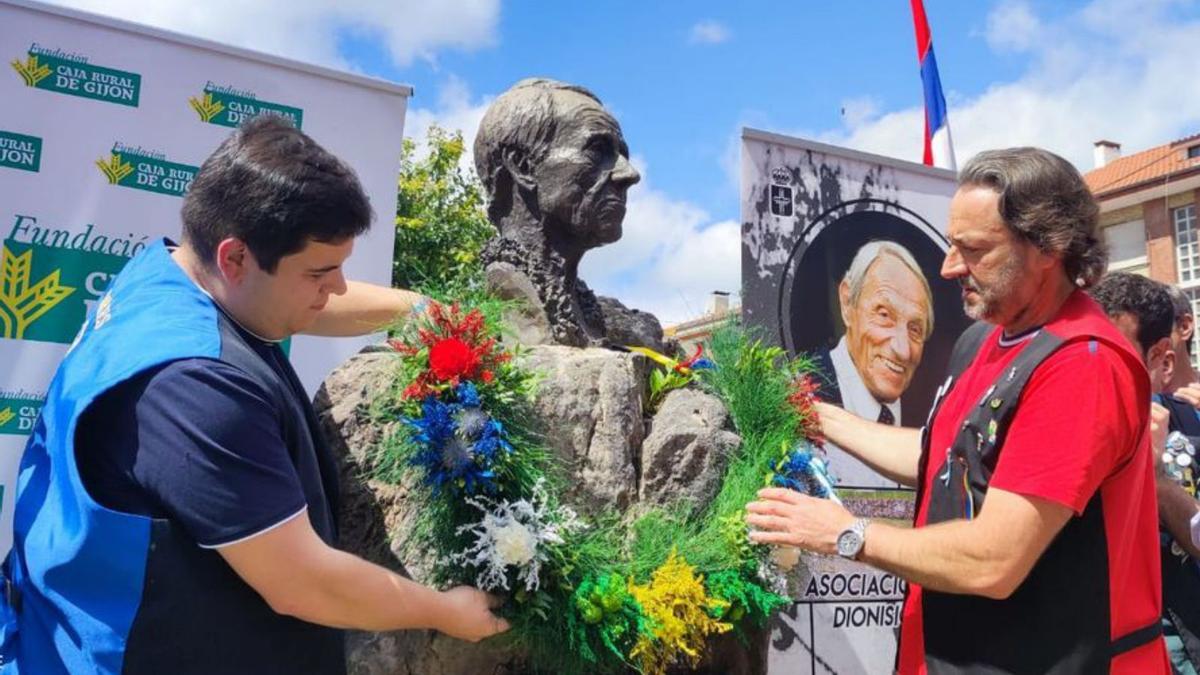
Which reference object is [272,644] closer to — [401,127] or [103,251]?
[103,251]

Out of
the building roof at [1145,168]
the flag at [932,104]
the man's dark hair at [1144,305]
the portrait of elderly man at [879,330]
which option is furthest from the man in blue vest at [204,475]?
the building roof at [1145,168]

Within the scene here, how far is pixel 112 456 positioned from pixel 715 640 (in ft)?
5.03

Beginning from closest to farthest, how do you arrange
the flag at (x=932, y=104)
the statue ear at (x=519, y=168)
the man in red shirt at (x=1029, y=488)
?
1. the man in red shirt at (x=1029, y=488)
2. the statue ear at (x=519, y=168)
3. the flag at (x=932, y=104)

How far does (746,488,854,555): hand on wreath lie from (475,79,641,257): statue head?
1.02m

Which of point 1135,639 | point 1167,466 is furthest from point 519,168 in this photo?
point 1167,466

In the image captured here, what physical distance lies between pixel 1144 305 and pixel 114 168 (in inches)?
157

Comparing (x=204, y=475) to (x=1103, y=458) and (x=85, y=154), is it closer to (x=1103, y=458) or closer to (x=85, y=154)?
(x=1103, y=458)

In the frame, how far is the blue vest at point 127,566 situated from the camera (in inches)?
57.1

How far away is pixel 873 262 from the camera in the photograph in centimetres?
498

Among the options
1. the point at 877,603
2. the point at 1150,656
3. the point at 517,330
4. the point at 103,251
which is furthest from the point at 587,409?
the point at 877,603

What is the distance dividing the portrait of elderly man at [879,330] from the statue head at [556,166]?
7.70 feet

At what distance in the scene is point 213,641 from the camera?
1504mm

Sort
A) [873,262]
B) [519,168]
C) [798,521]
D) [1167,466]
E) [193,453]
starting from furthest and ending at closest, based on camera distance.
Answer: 1. [873,262]
2. [1167,466]
3. [519,168]
4. [798,521]
5. [193,453]

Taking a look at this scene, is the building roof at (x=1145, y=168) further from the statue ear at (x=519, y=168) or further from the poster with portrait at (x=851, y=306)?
the statue ear at (x=519, y=168)
